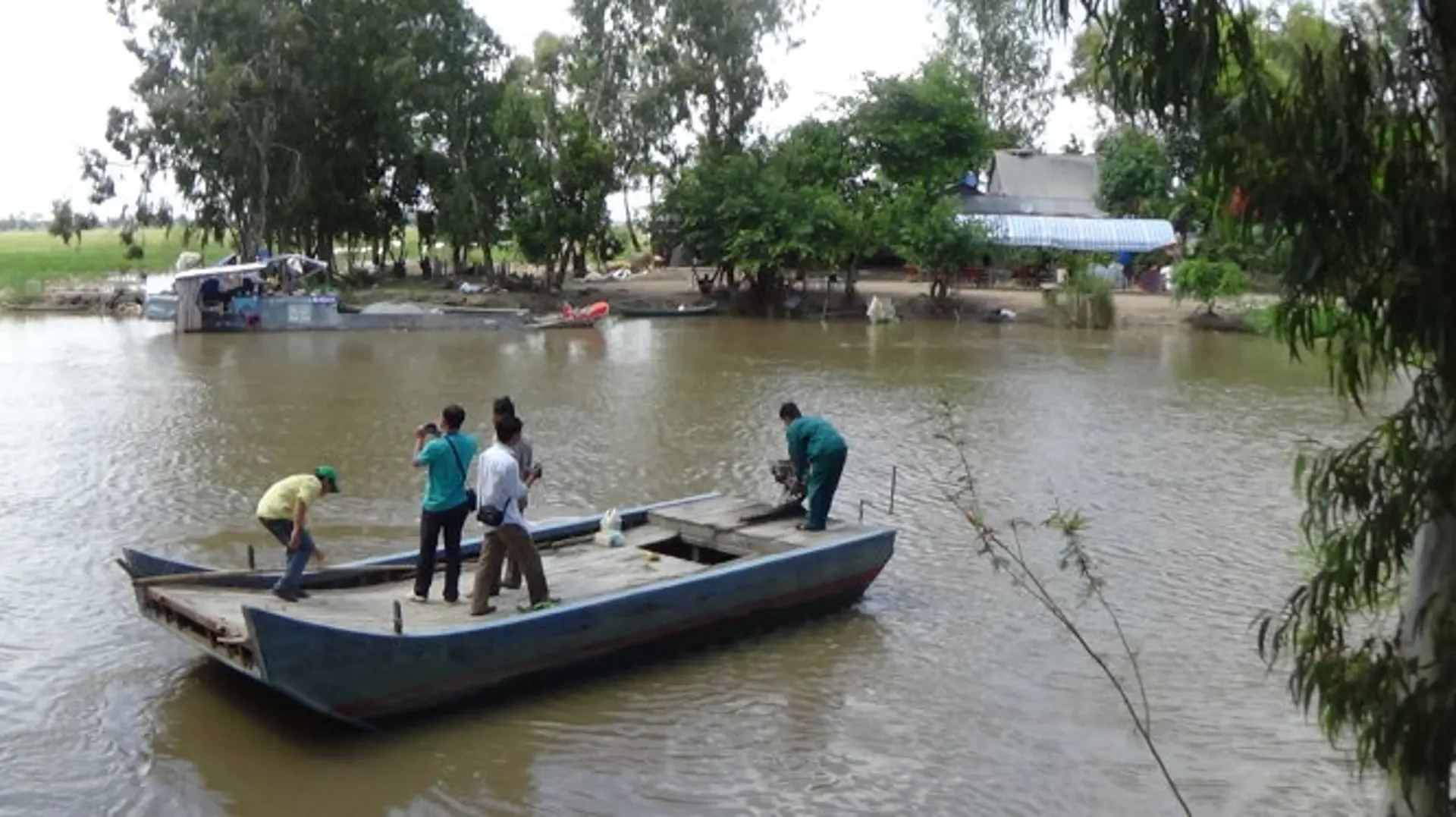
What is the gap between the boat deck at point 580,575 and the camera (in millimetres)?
8391

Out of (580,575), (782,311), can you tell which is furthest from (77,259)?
(580,575)

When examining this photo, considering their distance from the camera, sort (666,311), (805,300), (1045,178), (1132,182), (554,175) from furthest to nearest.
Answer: (1045,178)
(1132,182)
(805,300)
(666,311)
(554,175)

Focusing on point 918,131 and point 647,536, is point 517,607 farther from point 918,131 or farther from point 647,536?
point 918,131

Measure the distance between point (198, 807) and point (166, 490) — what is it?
28.1ft

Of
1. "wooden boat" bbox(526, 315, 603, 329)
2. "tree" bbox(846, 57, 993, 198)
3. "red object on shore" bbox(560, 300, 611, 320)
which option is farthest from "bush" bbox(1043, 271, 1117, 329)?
"wooden boat" bbox(526, 315, 603, 329)

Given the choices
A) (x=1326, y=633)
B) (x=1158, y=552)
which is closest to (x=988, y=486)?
(x=1158, y=552)

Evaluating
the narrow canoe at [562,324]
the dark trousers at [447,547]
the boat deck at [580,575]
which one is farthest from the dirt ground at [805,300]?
the dark trousers at [447,547]

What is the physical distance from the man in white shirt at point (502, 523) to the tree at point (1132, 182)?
43.7 m

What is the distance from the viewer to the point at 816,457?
10.6 meters

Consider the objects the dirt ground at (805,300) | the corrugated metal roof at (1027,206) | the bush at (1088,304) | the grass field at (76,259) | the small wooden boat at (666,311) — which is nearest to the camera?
the bush at (1088,304)

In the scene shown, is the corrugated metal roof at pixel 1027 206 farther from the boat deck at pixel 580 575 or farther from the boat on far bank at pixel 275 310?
the boat deck at pixel 580 575

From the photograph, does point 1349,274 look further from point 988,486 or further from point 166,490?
point 166,490

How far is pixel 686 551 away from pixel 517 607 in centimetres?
229

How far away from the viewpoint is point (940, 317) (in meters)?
42.0
